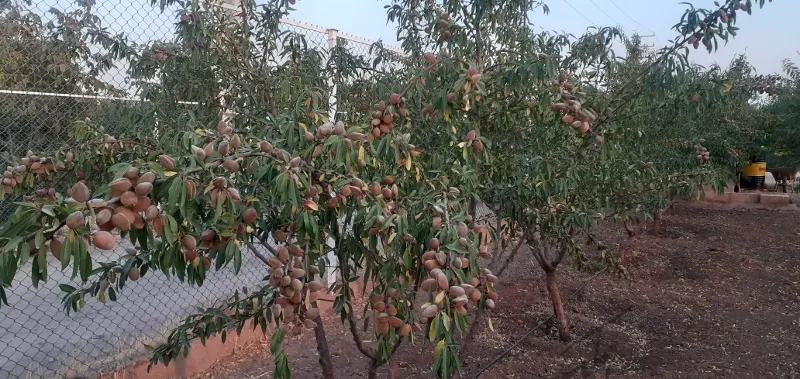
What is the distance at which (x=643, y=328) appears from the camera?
4.42m

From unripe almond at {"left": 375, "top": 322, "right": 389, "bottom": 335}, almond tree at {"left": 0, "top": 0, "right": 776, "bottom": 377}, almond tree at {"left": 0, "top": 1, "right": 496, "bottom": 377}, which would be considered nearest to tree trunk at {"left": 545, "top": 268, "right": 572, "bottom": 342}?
almond tree at {"left": 0, "top": 0, "right": 776, "bottom": 377}

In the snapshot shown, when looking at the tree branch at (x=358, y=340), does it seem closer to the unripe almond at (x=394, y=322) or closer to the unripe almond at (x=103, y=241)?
the unripe almond at (x=394, y=322)

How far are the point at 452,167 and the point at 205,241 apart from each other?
1070 millimetres

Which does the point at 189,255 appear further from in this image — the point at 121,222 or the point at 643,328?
the point at 643,328

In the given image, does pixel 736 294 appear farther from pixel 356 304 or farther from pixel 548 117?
pixel 548 117

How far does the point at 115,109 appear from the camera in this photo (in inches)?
121

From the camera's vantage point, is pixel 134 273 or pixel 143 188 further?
pixel 134 273

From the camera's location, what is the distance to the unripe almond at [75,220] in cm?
92

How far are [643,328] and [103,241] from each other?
435 cm

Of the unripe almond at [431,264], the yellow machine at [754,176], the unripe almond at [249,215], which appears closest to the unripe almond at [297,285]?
the unripe almond at [249,215]

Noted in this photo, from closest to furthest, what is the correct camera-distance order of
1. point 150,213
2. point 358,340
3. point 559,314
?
point 150,213 < point 358,340 < point 559,314

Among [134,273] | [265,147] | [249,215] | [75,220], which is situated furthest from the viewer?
[134,273]

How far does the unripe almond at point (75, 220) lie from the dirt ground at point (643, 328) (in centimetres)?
188

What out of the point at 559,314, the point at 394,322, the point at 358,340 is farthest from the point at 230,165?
the point at 559,314
